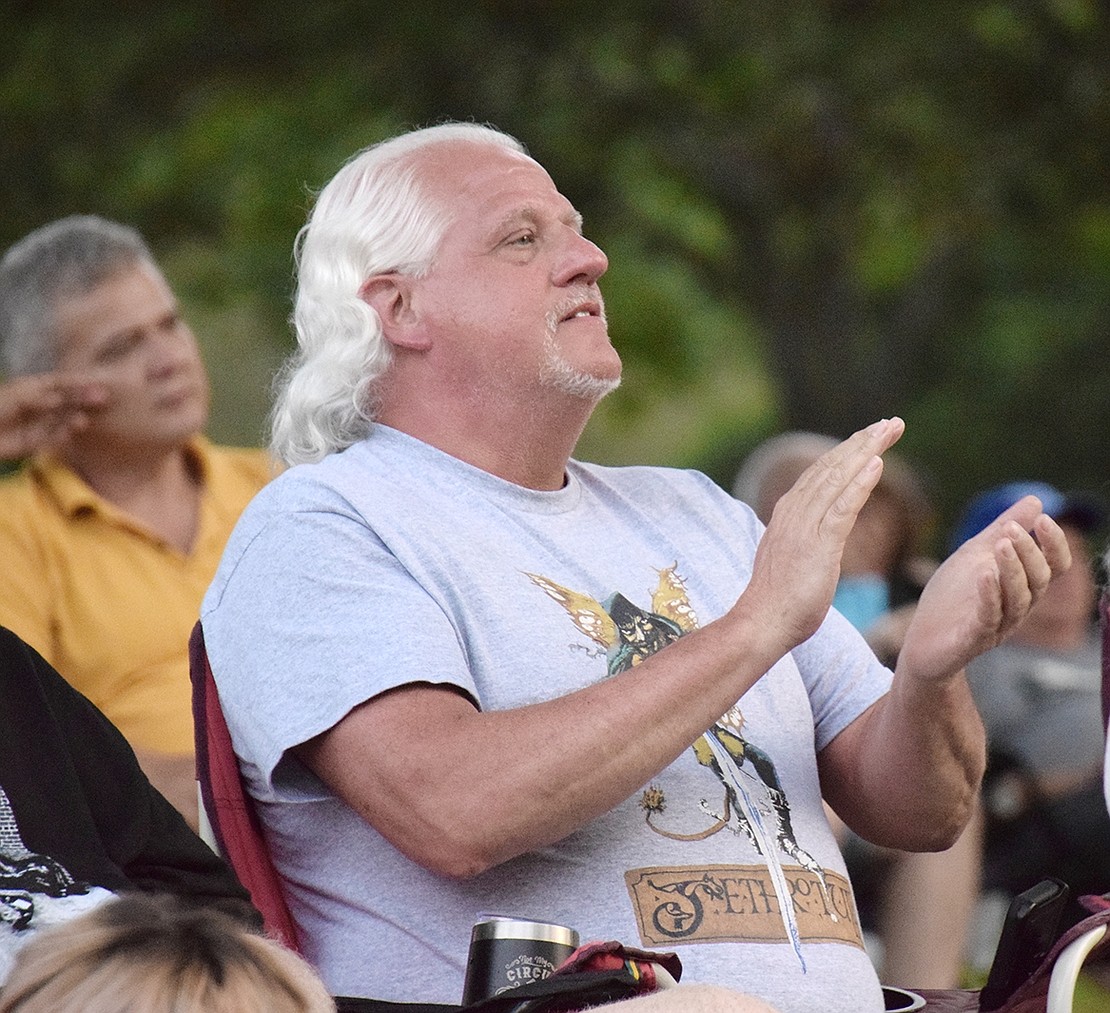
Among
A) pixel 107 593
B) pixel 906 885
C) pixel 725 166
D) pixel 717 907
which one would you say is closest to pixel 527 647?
pixel 717 907

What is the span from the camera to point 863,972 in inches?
71.6

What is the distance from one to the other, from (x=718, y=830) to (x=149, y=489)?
157cm

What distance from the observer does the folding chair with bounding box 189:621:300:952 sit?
181 centimetres

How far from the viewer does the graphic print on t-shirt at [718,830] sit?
1722mm

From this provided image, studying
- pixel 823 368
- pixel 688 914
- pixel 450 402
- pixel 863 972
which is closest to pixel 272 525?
pixel 450 402

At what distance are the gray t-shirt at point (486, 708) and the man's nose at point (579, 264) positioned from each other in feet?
0.94

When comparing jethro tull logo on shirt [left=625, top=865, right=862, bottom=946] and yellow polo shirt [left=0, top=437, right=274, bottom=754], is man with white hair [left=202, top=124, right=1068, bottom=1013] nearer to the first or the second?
jethro tull logo on shirt [left=625, top=865, right=862, bottom=946]

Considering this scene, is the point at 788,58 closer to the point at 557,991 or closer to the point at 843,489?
the point at 843,489

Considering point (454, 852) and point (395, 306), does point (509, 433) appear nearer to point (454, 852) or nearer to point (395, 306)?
point (395, 306)

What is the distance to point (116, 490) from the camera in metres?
2.97

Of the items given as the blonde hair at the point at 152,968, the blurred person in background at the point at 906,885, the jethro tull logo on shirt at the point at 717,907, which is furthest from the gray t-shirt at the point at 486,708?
the blurred person in background at the point at 906,885

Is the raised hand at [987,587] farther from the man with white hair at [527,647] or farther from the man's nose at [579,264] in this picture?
the man's nose at [579,264]

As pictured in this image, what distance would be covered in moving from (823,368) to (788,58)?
1.11 meters

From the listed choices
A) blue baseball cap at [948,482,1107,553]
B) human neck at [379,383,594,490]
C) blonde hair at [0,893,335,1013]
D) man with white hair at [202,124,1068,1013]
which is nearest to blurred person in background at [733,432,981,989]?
blue baseball cap at [948,482,1107,553]
